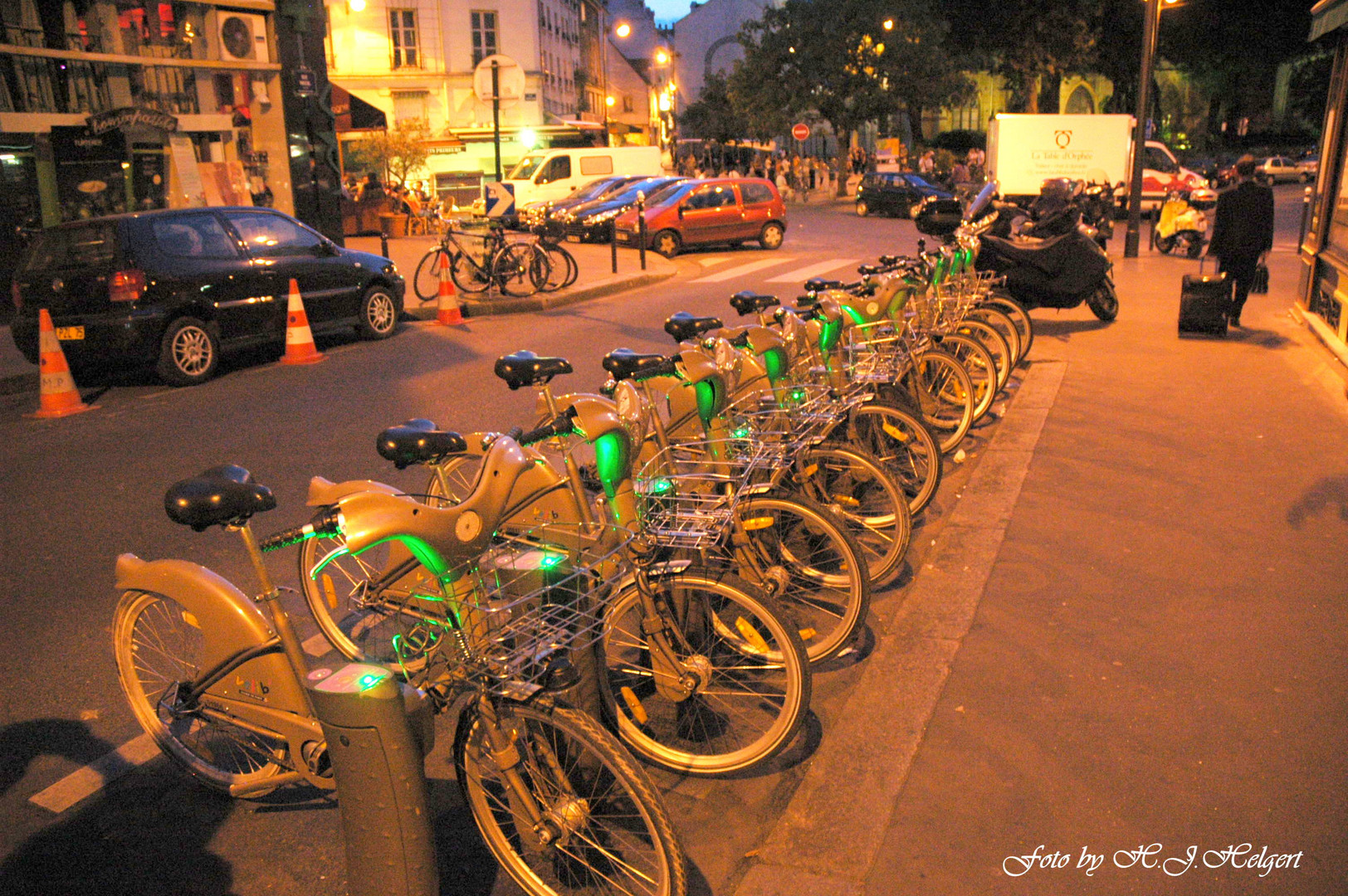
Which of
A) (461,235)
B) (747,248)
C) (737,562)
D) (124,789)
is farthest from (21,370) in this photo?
(747,248)

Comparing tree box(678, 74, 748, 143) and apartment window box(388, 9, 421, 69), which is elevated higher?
apartment window box(388, 9, 421, 69)

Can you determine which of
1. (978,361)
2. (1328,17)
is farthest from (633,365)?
(1328,17)

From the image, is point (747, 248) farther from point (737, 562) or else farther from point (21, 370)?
point (737, 562)

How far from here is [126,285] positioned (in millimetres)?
9617

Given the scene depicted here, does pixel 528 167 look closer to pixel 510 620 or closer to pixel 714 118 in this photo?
pixel 510 620

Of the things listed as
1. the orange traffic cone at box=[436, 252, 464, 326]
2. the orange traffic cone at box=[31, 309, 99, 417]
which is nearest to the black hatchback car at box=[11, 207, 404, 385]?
the orange traffic cone at box=[31, 309, 99, 417]

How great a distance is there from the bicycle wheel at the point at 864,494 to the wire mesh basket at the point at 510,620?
1.53m

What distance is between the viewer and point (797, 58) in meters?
48.5

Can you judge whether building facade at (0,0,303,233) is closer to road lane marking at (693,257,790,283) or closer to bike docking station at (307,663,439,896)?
road lane marking at (693,257,790,283)

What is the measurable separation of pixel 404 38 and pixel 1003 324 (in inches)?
1642

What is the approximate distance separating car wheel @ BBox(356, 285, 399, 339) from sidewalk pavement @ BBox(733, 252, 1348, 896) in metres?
7.79

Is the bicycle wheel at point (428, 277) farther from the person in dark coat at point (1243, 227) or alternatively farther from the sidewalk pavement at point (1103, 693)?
the sidewalk pavement at point (1103, 693)

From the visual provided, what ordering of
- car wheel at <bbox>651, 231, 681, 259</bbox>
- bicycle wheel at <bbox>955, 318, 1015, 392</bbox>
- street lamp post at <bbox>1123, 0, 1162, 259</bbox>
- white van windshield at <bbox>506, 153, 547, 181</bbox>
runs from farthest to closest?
white van windshield at <bbox>506, 153, 547, 181</bbox> < car wheel at <bbox>651, 231, 681, 259</bbox> < street lamp post at <bbox>1123, 0, 1162, 259</bbox> < bicycle wheel at <bbox>955, 318, 1015, 392</bbox>

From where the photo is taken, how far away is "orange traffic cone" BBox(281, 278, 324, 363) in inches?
422
